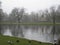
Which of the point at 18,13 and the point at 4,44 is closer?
the point at 4,44

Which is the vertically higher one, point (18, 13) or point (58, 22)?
point (18, 13)

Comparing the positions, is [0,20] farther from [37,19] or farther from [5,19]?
[37,19]

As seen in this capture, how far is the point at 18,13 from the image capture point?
83.5 m

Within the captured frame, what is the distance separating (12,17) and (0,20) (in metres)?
9.05

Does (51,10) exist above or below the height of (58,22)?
above

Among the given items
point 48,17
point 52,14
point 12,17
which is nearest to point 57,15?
point 52,14

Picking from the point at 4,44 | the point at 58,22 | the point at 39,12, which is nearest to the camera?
the point at 4,44

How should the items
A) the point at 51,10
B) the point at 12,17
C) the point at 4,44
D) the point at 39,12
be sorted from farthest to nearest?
the point at 39,12
the point at 12,17
the point at 51,10
the point at 4,44

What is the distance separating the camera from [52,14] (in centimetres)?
7694

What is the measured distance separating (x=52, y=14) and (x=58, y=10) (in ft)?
21.1

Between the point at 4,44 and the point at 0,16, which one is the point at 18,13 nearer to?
the point at 0,16

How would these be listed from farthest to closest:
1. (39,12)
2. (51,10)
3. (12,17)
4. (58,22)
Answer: (39,12), (12,17), (51,10), (58,22)

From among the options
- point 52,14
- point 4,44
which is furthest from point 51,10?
point 4,44

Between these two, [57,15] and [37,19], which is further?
[37,19]
